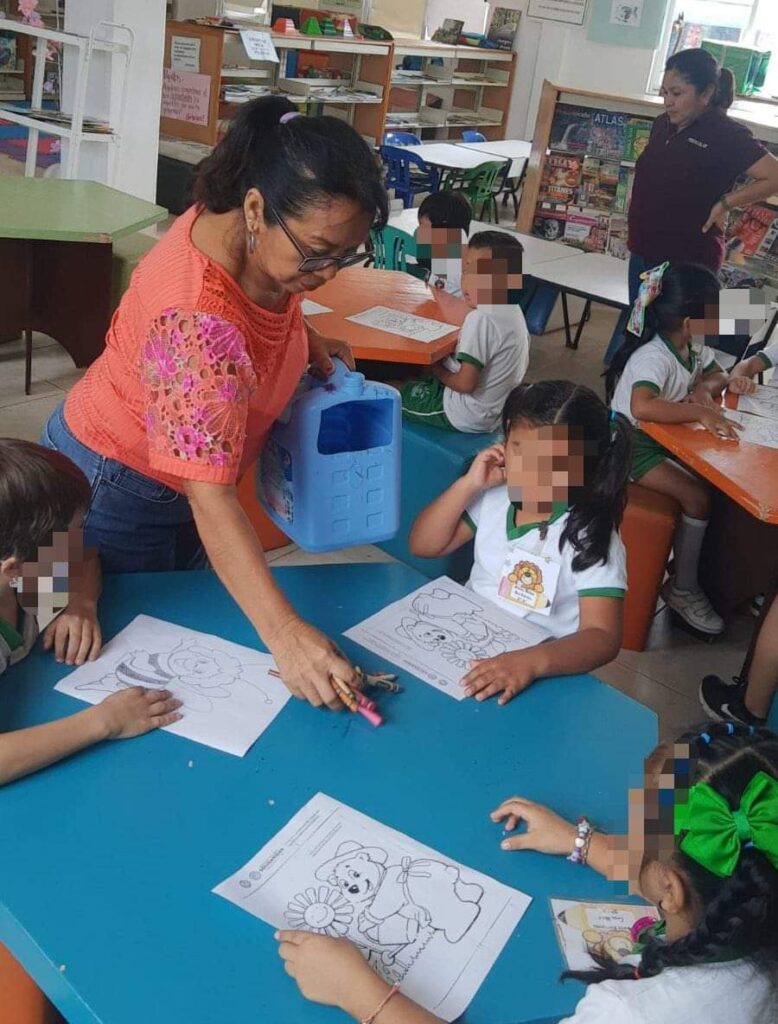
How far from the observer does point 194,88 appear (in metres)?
7.18

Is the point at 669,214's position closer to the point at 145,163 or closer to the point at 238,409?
the point at 145,163

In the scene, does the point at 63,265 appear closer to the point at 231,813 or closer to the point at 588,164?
the point at 231,813

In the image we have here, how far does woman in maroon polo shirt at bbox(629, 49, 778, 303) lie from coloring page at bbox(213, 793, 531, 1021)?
12.3ft

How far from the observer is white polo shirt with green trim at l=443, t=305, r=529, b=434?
305cm

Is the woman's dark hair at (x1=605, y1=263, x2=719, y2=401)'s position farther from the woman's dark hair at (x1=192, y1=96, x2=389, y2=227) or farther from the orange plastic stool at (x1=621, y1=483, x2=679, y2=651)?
the woman's dark hair at (x1=192, y1=96, x2=389, y2=227)

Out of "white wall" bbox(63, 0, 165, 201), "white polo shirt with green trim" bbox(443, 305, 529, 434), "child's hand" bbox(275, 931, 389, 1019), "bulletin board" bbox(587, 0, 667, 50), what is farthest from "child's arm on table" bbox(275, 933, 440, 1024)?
"bulletin board" bbox(587, 0, 667, 50)

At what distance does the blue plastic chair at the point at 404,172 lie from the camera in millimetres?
6824

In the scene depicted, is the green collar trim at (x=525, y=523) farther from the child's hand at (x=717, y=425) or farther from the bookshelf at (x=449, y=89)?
the bookshelf at (x=449, y=89)

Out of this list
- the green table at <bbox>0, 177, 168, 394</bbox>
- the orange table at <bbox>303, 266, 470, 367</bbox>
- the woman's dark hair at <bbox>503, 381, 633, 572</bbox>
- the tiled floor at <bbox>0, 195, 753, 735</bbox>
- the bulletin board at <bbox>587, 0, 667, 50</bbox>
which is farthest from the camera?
the bulletin board at <bbox>587, 0, 667, 50</bbox>

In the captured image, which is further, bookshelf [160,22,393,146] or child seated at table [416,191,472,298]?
bookshelf [160,22,393,146]

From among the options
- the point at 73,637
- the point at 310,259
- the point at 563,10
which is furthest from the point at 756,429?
the point at 563,10

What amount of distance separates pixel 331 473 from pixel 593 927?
807mm

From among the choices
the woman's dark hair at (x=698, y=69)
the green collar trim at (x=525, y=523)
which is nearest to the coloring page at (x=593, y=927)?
the green collar trim at (x=525, y=523)

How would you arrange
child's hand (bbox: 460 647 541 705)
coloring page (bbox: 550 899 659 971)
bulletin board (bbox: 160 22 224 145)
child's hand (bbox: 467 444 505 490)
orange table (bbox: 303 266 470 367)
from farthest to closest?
bulletin board (bbox: 160 22 224 145) < orange table (bbox: 303 266 470 367) < child's hand (bbox: 467 444 505 490) < child's hand (bbox: 460 647 541 705) < coloring page (bbox: 550 899 659 971)
